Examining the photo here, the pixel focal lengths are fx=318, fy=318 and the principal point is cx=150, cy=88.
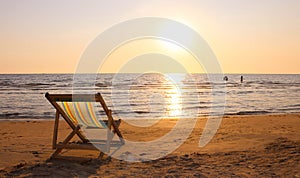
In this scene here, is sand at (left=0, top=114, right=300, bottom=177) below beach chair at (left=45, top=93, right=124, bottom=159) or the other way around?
below

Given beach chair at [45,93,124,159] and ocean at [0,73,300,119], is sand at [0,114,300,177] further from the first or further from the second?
ocean at [0,73,300,119]

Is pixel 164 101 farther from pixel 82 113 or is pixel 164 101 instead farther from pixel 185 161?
pixel 185 161

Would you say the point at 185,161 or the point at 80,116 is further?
the point at 80,116

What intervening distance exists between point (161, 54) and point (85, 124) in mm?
5909

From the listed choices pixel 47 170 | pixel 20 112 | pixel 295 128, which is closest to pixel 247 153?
pixel 47 170

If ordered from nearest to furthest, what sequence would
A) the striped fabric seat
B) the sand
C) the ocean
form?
the sand, the striped fabric seat, the ocean

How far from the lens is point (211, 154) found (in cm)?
592

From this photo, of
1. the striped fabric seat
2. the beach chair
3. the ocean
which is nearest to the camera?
the beach chair

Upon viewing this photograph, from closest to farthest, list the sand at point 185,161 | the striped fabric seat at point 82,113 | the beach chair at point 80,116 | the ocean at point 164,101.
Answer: the sand at point 185,161, the beach chair at point 80,116, the striped fabric seat at point 82,113, the ocean at point 164,101

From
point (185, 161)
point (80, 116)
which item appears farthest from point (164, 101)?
point (185, 161)

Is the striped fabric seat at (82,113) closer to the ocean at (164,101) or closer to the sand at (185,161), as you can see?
the sand at (185,161)

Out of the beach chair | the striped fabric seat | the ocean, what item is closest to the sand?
the beach chair

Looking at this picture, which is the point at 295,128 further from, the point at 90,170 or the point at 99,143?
the point at 90,170

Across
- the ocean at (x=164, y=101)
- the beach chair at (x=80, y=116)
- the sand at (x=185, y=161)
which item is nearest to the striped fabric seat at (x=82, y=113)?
the beach chair at (x=80, y=116)
